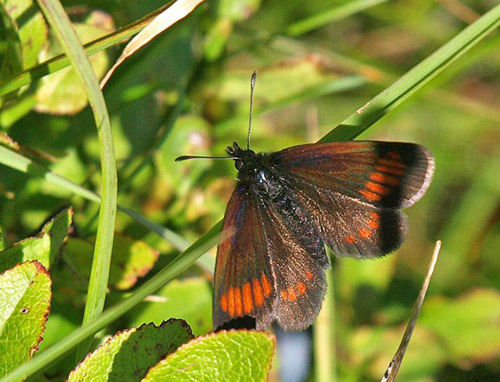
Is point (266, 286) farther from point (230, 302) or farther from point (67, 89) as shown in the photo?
point (67, 89)

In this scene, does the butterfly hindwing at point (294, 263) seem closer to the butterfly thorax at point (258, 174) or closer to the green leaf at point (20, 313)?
the butterfly thorax at point (258, 174)

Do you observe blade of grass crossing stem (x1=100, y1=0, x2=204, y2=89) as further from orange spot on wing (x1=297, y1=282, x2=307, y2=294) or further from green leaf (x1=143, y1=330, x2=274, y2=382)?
green leaf (x1=143, y1=330, x2=274, y2=382)

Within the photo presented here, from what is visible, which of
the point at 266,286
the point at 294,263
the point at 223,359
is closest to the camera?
the point at 223,359

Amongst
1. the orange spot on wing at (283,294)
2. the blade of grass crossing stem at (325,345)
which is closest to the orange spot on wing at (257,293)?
the orange spot on wing at (283,294)

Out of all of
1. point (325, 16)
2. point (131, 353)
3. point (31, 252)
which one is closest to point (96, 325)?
point (131, 353)

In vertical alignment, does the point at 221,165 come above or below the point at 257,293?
above
